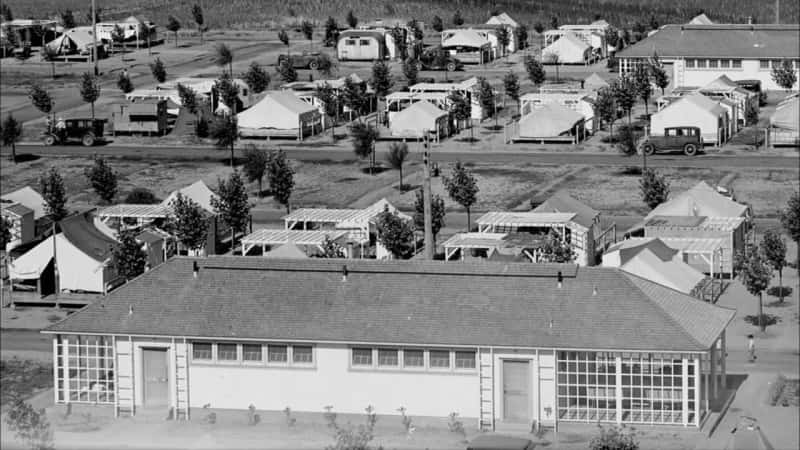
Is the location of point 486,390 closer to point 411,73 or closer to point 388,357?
point 388,357

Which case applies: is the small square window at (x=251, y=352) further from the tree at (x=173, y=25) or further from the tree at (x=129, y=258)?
the tree at (x=173, y=25)

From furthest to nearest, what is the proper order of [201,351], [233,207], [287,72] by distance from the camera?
1. [287,72]
2. [233,207]
3. [201,351]

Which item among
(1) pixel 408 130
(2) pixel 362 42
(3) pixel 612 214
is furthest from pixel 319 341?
(2) pixel 362 42

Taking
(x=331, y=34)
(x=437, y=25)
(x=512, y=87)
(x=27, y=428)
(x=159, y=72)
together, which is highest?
(x=437, y=25)

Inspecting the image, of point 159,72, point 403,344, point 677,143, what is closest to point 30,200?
point 403,344

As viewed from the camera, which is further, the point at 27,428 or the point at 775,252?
the point at 775,252

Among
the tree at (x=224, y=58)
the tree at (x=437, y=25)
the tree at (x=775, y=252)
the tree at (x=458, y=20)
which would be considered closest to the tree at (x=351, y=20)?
the tree at (x=437, y=25)

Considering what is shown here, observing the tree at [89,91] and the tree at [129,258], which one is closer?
the tree at [129,258]
